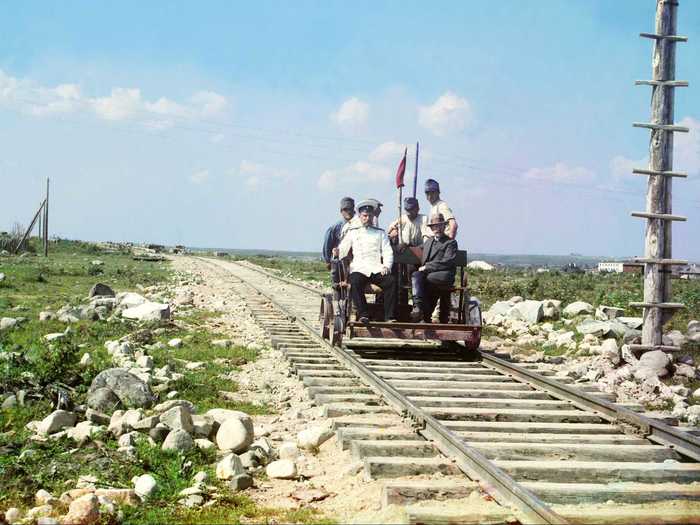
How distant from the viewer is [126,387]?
23.8 ft

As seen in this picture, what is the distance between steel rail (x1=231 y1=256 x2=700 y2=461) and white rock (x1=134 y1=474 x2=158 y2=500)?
3.79 m

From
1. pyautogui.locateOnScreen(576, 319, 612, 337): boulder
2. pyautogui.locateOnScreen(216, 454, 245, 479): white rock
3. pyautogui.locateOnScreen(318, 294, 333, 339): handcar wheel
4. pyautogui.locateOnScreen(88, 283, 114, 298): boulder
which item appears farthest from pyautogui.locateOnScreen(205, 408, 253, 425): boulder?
pyautogui.locateOnScreen(88, 283, 114, 298): boulder

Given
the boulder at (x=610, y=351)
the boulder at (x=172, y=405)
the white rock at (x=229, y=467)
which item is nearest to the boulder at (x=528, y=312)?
the boulder at (x=610, y=351)

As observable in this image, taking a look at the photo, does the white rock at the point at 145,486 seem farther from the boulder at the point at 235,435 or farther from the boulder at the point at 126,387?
the boulder at the point at 126,387

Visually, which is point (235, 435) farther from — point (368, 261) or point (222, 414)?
point (368, 261)

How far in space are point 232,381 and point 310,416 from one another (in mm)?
2063

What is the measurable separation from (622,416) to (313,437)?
2.72m

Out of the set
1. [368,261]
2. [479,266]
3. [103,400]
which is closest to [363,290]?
[368,261]

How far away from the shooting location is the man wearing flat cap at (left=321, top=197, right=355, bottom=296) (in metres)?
11.3

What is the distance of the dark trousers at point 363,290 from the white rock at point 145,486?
546cm

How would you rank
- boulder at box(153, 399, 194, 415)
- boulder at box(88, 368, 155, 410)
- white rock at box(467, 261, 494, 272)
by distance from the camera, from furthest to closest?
white rock at box(467, 261, 494, 272) → boulder at box(88, 368, 155, 410) → boulder at box(153, 399, 194, 415)

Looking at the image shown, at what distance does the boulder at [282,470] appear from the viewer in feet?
17.3

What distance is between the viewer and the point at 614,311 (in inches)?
587

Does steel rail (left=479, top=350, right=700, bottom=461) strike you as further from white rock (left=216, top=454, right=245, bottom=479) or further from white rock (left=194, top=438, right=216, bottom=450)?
white rock (left=194, top=438, right=216, bottom=450)
